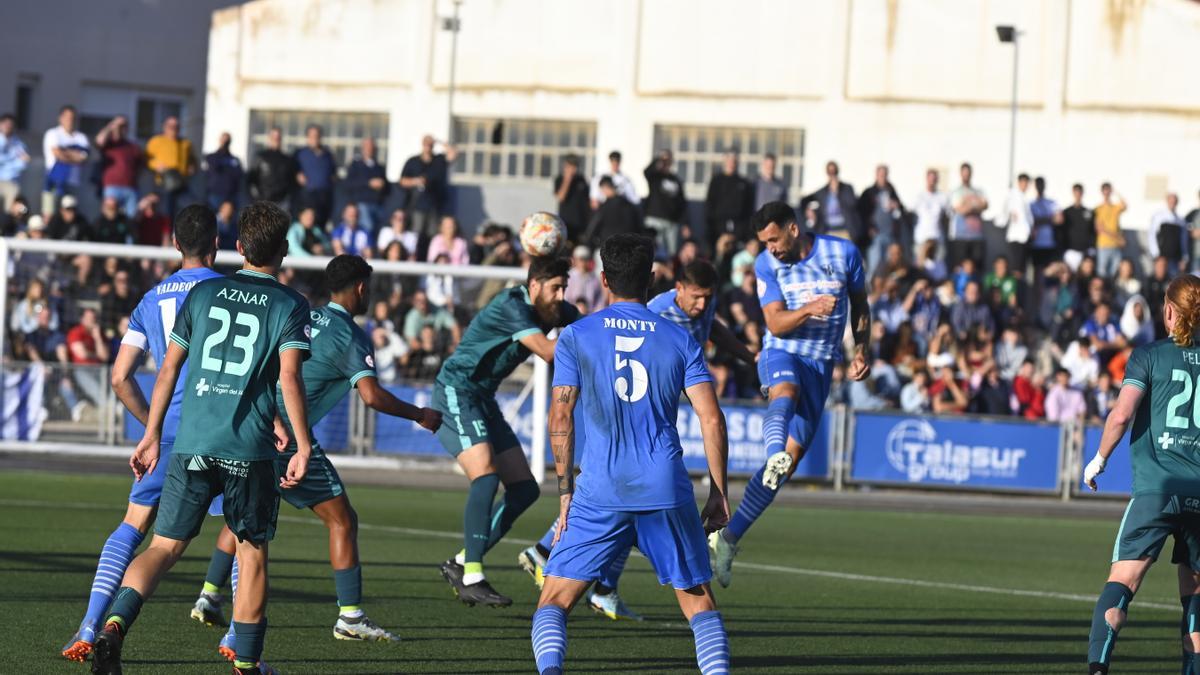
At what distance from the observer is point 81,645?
8367 millimetres

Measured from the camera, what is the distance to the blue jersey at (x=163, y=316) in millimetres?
8953

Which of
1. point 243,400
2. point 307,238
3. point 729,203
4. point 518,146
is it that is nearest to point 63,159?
A: point 307,238

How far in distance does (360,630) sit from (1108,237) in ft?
75.6

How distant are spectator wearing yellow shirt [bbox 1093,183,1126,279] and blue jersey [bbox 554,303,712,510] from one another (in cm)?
2409

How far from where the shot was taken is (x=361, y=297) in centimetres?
977

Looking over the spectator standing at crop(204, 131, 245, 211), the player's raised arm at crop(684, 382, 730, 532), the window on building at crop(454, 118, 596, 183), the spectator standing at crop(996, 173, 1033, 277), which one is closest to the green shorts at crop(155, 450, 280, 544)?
the player's raised arm at crop(684, 382, 730, 532)

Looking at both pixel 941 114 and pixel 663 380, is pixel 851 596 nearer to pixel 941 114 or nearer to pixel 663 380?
pixel 663 380

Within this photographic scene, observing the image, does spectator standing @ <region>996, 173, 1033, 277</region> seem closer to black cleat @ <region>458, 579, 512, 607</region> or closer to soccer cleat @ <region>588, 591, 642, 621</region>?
soccer cleat @ <region>588, 591, 642, 621</region>

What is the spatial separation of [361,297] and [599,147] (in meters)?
27.5

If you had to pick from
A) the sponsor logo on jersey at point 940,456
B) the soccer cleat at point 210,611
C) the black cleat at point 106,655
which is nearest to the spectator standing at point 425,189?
the sponsor logo on jersey at point 940,456

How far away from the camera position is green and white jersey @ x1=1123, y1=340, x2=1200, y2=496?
28.8 feet

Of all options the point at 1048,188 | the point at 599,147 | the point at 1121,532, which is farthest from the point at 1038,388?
the point at 1121,532

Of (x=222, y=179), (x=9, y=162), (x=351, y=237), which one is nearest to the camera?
(x=351, y=237)

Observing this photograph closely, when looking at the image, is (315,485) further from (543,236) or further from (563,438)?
(543,236)
